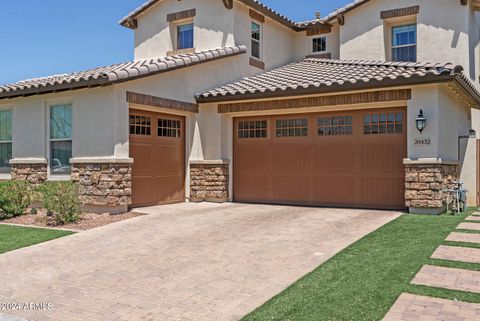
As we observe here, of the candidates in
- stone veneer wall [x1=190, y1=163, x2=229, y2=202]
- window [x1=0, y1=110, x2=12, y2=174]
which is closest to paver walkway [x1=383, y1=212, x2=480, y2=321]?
stone veneer wall [x1=190, y1=163, x2=229, y2=202]

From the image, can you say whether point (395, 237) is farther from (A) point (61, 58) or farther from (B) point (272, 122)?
(A) point (61, 58)

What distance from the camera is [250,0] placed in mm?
16062

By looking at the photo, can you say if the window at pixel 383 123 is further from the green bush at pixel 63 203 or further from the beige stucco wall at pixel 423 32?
the green bush at pixel 63 203

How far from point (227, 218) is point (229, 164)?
374cm

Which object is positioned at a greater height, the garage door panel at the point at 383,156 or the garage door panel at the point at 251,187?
the garage door panel at the point at 383,156

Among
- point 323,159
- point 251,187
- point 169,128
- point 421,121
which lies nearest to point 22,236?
point 169,128

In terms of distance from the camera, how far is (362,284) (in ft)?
19.1

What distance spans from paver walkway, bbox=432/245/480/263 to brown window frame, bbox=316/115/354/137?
5.44 metres

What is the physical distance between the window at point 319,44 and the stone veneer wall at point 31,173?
1233cm

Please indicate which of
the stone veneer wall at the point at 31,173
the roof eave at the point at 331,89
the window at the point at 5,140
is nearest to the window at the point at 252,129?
the roof eave at the point at 331,89

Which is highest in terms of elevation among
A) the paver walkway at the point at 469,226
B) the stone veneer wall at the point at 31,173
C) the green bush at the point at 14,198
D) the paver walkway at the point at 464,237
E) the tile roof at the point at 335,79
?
the tile roof at the point at 335,79

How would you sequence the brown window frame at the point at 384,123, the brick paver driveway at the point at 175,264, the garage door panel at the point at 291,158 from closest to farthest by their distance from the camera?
the brick paver driveway at the point at 175,264
the brown window frame at the point at 384,123
the garage door panel at the point at 291,158

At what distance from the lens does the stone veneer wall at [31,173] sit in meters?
13.1

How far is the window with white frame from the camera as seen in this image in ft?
56.0
